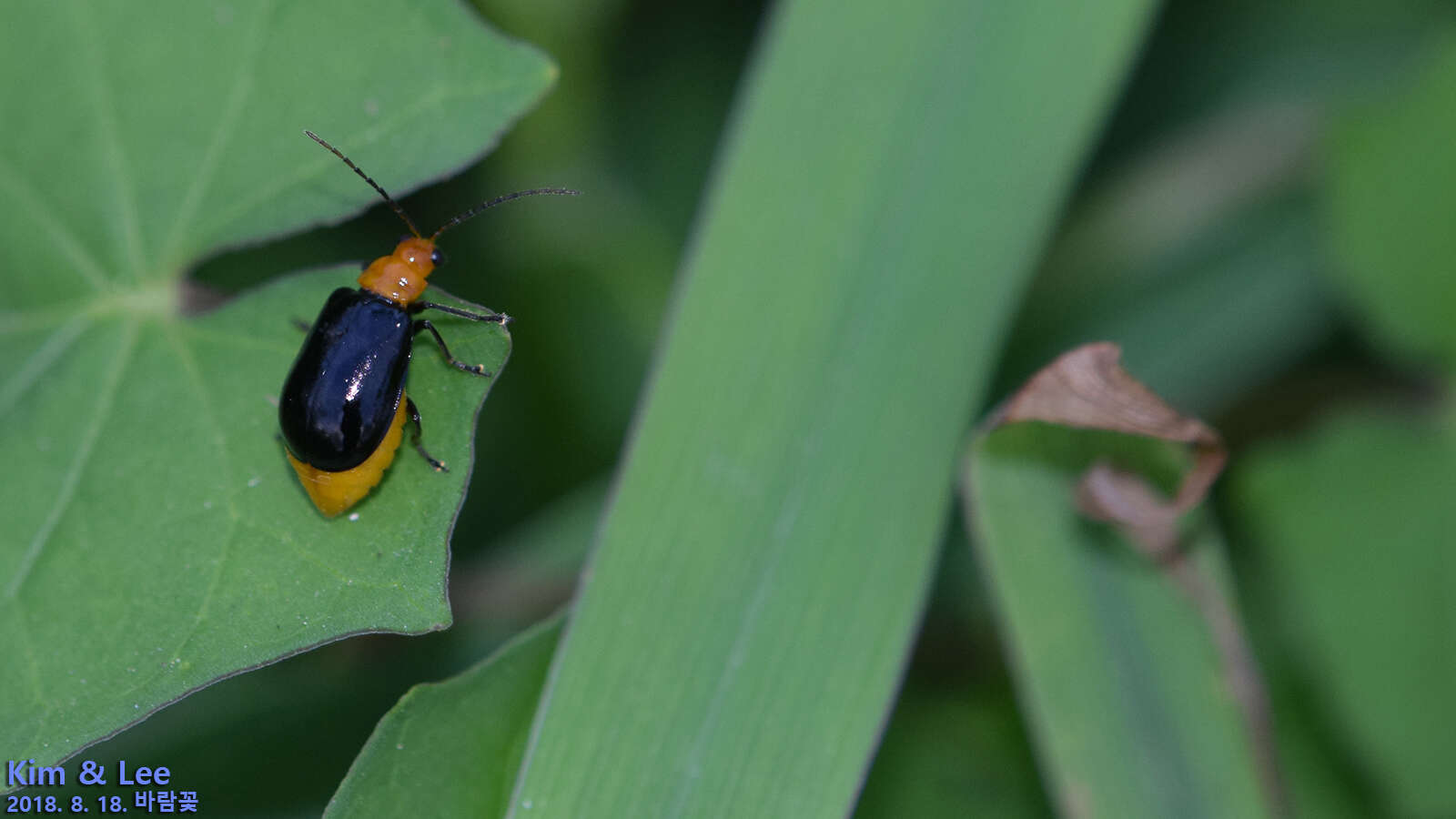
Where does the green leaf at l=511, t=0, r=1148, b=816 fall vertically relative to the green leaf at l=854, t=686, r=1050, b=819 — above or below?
above

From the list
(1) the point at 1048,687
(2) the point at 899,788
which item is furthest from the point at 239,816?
(1) the point at 1048,687

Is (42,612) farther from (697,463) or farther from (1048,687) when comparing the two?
(1048,687)

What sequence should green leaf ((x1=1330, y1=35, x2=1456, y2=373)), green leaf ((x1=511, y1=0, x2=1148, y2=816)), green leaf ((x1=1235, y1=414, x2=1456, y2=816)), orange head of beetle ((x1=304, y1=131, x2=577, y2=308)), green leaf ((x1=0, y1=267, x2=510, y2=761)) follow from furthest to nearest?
green leaf ((x1=1330, y1=35, x2=1456, y2=373)), green leaf ((x1=1235, y1=414, x2=1456, y2=816)), orange head of beetle ((x1=304, y1=131, x2=577, y2=308)), green leaf ((x1=511, y1=0, x2=1148, y2=816)), green leaf ((x1=0, y1=267, x2=510, y2=761))

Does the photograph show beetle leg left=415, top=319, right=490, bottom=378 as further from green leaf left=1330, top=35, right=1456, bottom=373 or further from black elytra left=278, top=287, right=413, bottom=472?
green leaf left=1330, top=35, right=1456, bottom=373

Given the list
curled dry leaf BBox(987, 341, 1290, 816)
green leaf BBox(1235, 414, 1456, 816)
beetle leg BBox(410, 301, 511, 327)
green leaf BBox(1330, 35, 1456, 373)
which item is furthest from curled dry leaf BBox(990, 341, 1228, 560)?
green leaf BBox(1330, 35, 1456, 373)

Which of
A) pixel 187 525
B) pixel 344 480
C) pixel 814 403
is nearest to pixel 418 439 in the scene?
pixel 344 480

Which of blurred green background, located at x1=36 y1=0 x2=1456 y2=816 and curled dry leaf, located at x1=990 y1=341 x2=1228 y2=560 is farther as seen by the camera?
Result: blurred green background, located at x1=36 y1=0 x2=1456 y2=816
